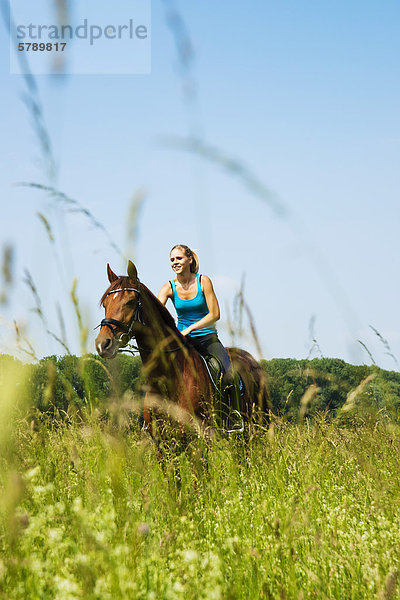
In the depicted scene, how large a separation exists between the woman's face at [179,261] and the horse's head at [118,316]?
3.99 ft

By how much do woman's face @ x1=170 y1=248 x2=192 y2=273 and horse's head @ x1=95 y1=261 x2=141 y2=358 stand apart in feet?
3.99

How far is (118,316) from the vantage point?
6.01m

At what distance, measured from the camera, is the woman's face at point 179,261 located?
7.52m

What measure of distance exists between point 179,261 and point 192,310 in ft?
2.33

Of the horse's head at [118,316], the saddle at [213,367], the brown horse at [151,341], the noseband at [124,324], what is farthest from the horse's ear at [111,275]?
the saddle at [213,367]

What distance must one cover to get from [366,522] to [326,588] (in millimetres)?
1472

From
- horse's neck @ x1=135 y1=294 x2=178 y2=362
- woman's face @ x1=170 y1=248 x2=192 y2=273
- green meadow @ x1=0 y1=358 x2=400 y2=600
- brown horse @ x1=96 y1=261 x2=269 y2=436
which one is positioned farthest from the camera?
woman's face @ x1=170 y1=248 x2=192 y2=273

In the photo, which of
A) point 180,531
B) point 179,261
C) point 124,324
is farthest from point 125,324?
point 180,531

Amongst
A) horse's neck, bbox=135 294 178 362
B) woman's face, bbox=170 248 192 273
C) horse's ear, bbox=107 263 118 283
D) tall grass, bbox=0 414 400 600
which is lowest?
tall grass, bbox=0 414 400 600

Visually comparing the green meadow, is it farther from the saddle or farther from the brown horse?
the saddle

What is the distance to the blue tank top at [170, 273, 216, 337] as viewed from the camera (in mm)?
7469

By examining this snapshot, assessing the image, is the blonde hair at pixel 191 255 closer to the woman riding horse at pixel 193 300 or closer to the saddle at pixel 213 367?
the woman riding horse at pixel 193 300

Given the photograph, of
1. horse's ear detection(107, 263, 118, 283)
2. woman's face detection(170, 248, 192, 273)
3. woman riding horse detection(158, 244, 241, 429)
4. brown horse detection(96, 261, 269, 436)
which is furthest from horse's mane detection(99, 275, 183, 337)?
woman's face detection(170, 248, 192, 273)

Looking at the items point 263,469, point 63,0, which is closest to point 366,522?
point 263,469
